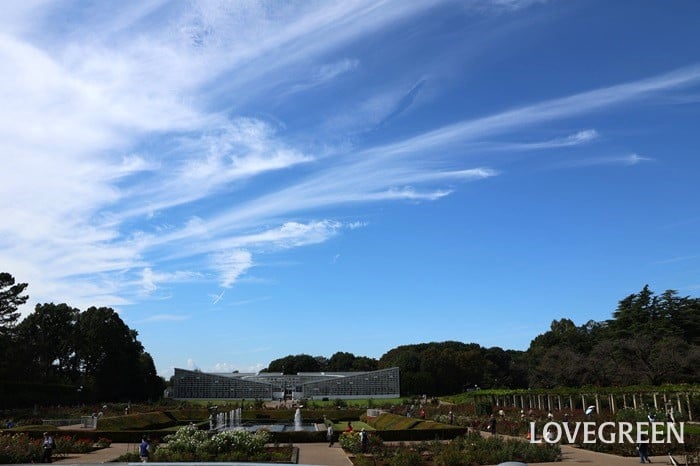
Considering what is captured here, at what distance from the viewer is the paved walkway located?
1869 cm

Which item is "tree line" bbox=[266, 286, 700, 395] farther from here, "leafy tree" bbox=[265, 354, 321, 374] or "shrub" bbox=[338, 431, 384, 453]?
"shrub" bbox=[338, 431, 384, 453]

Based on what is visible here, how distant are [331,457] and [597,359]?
40358 mm

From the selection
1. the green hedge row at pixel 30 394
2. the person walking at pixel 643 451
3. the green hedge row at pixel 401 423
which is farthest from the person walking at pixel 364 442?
the green hedge row at pixel 30 394

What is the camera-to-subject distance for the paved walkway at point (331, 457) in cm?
1869

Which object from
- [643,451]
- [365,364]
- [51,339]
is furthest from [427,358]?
[643,451]

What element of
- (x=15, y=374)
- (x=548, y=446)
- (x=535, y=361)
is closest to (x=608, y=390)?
(x=548, y=446)

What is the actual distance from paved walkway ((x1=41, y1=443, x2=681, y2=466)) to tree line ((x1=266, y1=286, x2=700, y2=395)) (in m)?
30.4

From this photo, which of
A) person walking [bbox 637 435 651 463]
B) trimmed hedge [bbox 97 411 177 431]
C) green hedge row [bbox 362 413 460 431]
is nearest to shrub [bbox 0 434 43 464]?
trimmed hedge [bbox 97 411 177 431]

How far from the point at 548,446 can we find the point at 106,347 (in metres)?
56.9

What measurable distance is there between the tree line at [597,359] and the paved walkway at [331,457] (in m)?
30.4

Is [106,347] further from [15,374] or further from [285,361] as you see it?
[285,361]

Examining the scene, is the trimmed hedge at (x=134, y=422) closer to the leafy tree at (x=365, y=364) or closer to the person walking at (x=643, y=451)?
the person walking at (x=643, y=451)

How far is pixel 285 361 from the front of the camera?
122 meters

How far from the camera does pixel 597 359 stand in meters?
54.8
